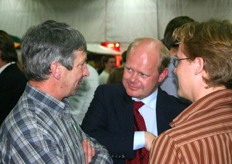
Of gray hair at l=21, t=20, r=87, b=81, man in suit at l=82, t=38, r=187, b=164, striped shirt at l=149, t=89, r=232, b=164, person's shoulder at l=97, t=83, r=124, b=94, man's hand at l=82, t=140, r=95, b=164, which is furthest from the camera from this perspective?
person's shoulder at l=97, t=83, r=124, b=94

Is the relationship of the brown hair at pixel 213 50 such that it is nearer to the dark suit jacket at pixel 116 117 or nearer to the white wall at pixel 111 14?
the dark suit jacket at pixel 116 117

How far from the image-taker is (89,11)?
4.75 metres

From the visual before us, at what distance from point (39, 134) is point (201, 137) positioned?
592mm

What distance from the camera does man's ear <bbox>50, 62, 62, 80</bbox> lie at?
1.41 metres

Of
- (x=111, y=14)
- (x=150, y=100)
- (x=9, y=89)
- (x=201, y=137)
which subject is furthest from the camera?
(x=111, y=14)

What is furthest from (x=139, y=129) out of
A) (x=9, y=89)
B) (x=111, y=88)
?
(x=9, y=89)

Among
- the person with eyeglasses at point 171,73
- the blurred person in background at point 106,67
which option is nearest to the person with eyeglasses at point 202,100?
the person with eyeglasses at point 171,73

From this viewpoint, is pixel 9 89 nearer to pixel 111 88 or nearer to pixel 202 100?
pixel 111 88

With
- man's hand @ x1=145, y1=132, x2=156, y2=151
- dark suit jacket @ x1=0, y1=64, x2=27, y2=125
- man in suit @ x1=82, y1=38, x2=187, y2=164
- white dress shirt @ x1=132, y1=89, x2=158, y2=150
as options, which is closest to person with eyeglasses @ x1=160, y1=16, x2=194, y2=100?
man in suit @ x1=82, y1=38, x2=187, y2=164

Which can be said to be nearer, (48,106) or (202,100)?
(202,100)

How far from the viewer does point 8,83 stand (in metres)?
2.72

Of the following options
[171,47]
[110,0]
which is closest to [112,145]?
[171,47]

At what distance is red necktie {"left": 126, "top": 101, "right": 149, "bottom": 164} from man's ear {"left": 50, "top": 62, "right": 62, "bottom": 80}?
0.52m

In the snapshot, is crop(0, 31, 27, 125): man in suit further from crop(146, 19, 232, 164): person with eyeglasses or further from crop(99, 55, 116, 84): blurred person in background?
crop(99, 55, 116, 84): blurred person in background
